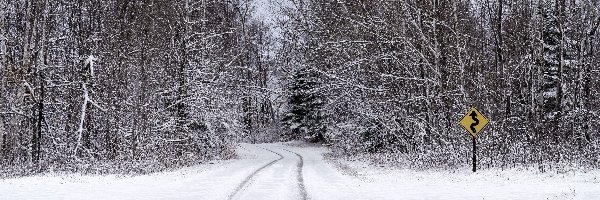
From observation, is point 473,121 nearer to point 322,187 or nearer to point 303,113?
point 322,187

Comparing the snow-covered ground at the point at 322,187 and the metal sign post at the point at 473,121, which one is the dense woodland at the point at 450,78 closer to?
the metal sign post at the point at 473,121

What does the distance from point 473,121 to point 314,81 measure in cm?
1096

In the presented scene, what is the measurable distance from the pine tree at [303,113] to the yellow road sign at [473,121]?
30.0 m

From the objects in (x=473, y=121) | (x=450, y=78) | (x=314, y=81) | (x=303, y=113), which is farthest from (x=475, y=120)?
(x=303, y=113)

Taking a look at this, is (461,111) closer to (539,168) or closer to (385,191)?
(539,168)

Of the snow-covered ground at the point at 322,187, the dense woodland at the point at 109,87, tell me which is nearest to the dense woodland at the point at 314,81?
the dense woodland at the point at 109,87

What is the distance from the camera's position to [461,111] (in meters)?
21.0

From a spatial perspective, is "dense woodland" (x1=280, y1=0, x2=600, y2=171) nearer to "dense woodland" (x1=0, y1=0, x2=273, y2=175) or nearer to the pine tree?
"dense woodland" (x1=0, y1=0, x2=273, y2=175)

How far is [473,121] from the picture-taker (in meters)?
15.6

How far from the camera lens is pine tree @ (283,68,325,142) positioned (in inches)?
1884

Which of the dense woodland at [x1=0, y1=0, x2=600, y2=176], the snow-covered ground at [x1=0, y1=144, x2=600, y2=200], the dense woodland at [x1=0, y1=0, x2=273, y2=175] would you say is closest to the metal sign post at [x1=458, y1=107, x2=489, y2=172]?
the snow-covered ground at [x1=0, y1=144, x2=600, y2=200]

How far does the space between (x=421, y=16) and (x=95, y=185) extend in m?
14.4

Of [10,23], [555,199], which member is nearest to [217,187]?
[555,199]

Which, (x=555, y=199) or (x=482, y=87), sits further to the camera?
(x=482, y=87)
